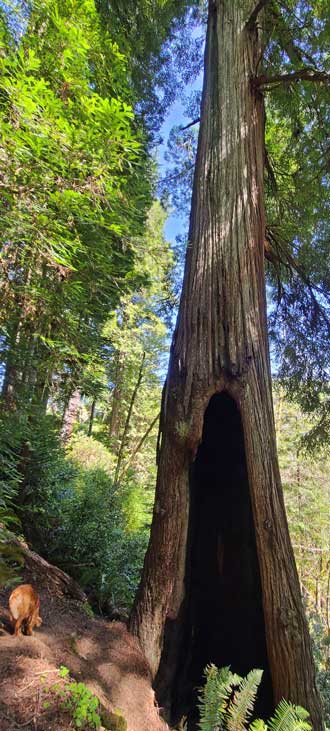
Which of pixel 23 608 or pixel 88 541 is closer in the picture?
pixel 23 608

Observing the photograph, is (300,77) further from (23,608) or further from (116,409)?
(116,409)

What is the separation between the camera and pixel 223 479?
9.71 ft

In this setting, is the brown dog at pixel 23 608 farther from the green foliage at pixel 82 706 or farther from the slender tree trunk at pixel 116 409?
the slender tree trunk at pixel 116 409

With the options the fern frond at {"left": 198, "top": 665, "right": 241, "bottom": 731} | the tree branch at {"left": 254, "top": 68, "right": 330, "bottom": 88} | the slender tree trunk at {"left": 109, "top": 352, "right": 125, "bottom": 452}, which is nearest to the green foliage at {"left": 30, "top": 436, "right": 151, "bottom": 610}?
the fern frond at {"left": 198, "top": 665, "right": 241, "bottom": 731}

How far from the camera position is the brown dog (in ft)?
5.91

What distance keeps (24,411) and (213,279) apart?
2111 mm

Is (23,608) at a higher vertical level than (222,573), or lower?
lower

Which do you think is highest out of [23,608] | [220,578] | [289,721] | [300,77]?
[300,77]

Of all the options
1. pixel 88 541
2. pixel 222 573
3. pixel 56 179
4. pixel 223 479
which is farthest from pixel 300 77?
pixel 88 541

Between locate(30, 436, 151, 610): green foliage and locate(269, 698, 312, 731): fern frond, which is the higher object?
locate(30, 436, 151, 610): green foliage

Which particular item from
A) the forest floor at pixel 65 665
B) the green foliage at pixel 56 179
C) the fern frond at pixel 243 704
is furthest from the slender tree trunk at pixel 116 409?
the fern frond at pixel 243 704

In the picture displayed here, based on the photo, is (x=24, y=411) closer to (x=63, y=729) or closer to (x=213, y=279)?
(x=213, y=279)

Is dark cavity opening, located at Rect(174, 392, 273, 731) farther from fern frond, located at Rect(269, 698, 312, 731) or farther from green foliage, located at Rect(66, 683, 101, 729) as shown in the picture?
green foliage, located at Rect(66, 683, 101, 729)

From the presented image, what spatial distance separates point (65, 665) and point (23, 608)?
0.33m
